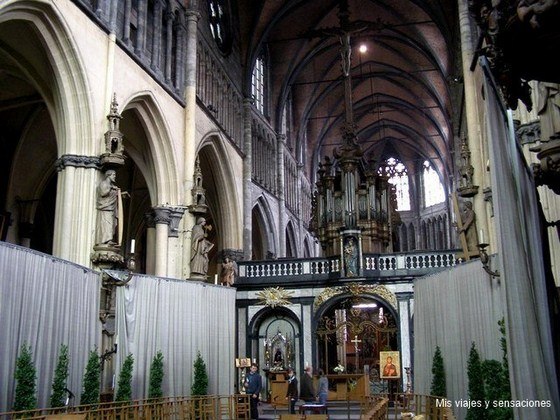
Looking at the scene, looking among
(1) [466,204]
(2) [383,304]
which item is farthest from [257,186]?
(1) [466,204]

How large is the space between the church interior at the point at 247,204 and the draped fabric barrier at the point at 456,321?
58 mm

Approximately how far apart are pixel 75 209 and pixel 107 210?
0.68 metres

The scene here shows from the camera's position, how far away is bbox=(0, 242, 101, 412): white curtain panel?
9.65m

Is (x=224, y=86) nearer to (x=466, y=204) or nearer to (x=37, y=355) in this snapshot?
(x=466, y=204)

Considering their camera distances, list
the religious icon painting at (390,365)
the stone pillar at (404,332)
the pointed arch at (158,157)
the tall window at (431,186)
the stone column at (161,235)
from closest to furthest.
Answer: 1. the religious icon painting at (390,365)
2. the stone column at (161,235)
3. the pointed arch at (158,157)
4. the stone pillar at (404,332)
5. the tall window at (431,186)

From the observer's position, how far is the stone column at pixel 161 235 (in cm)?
1806

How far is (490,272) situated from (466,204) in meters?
6.43

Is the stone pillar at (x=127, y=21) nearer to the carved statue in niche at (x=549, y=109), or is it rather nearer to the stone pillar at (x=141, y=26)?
the stone pillar at (x=141, y=26)

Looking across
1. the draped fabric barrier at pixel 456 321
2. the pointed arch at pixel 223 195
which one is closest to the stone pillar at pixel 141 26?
the pointed arch at pixel 223 195

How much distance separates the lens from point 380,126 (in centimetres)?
4544

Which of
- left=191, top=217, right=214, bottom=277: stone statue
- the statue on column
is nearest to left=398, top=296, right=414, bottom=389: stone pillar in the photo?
the statue on column

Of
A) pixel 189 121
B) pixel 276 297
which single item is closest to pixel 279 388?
pixel 276 297

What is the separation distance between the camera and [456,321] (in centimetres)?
1343

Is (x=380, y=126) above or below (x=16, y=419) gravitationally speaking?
above
